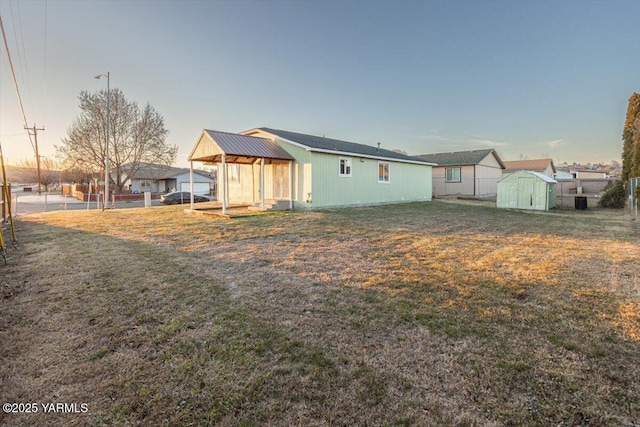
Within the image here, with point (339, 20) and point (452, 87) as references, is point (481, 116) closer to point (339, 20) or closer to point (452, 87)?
point (452, 87)

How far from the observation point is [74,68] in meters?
19.8

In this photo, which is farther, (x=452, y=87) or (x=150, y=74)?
(x=452, y=87)

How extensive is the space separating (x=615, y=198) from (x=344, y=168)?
1733 cm

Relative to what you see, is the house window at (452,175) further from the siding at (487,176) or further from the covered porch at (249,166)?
the covered porch at (249,166)

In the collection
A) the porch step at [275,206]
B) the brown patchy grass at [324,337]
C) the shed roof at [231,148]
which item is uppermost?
the shed roof at [231,148]

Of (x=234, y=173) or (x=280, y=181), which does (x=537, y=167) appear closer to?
(x=280, y=181)

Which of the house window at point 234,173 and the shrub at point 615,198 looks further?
the shrub at point 615,198

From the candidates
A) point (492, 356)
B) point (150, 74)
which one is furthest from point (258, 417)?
point (150, 74)

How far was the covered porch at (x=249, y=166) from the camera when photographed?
12461 millimetres

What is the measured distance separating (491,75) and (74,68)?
26662mm

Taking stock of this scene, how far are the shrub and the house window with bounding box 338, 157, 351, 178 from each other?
54.7 feet

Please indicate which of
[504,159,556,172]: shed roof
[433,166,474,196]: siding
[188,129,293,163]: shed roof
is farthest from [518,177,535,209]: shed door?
[504,159,556,172]: shed roof

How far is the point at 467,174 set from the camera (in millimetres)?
26562

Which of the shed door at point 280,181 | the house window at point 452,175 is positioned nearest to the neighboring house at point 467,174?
the house window at point 452,175
